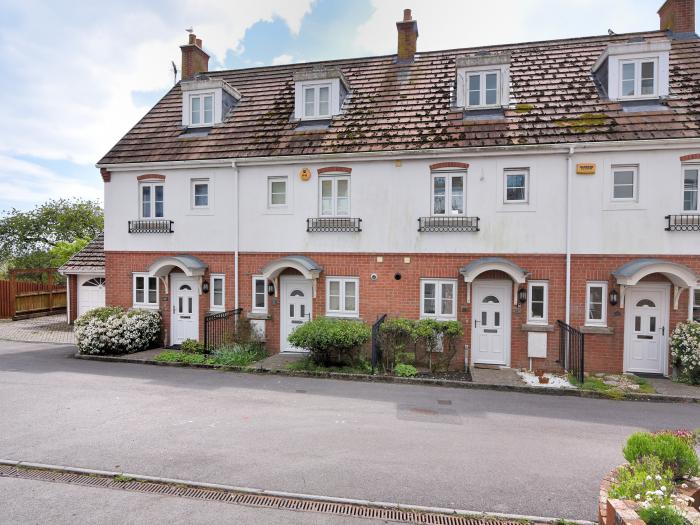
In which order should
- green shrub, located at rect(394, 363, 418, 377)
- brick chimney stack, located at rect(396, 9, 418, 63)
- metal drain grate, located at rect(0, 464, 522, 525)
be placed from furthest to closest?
1. brick chimney stack, located at rect(396, 9, 418, 63)
2. green shrub, located at rect(394, 363, 418, 377)
3. metal drain grate, located at rect(0, 464, 522, 525)

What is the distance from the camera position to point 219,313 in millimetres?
13117

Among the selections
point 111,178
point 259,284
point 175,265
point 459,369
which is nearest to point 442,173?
point 459,369

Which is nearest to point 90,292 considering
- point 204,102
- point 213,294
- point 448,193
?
point 213,294

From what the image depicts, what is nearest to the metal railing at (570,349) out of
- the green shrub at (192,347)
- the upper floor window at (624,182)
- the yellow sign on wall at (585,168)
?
the upper floor window at (624,182)

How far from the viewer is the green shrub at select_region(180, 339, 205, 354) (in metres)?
12.7

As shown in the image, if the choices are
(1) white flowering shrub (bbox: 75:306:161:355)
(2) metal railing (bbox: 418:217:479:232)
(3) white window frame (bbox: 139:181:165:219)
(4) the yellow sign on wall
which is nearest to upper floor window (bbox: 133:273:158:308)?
(1) white flowering shrub (bbox: 75:306:161:355)

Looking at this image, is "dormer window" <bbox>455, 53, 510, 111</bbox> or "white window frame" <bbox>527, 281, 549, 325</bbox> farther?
"dormer window" <bbox>455, 53, 510, 111</bbox>

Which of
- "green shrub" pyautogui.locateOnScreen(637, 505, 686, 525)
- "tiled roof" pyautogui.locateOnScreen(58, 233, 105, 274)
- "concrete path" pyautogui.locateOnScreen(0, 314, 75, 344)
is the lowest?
"concrete path" pyautogui.locateOnScreen(0, 314, 75, 344)

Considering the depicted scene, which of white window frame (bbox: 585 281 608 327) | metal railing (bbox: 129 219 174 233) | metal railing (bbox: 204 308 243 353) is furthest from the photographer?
metal railing (bbox: 129 219 174 233)

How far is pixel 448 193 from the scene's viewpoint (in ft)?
39.6

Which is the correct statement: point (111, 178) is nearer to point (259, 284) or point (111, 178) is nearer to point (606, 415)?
point (259, 284)

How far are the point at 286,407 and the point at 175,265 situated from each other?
704cm

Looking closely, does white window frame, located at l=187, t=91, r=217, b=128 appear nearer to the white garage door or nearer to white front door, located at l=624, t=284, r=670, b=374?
the white garage door

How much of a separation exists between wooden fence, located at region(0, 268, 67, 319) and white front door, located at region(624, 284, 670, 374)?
2573 cm
